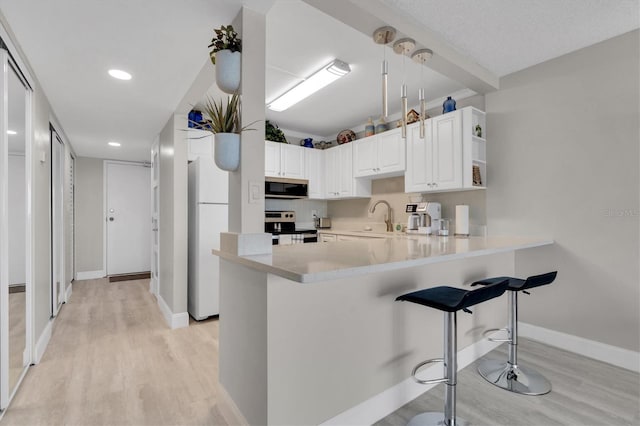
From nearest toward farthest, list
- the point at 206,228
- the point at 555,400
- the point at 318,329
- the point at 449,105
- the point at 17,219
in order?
the point at 318,329 → the point at 555,400 → the point at 17,219 → the point at 449,105 → the point at 206,228

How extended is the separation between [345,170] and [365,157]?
0.42 metres

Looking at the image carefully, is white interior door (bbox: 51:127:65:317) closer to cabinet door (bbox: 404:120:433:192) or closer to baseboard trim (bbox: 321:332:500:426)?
baseboard trim (bbox: 321:332:500:426)

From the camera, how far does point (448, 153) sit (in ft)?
10.2

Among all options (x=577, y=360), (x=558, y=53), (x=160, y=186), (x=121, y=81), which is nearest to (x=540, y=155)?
(x=558, y=53)

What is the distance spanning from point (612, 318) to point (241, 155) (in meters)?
2.94

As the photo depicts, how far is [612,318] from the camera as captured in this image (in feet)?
7.78

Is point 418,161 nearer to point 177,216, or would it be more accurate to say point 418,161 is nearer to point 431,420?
point 431,420

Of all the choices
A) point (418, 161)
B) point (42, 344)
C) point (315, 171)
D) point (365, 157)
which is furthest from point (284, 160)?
point (42, 344)

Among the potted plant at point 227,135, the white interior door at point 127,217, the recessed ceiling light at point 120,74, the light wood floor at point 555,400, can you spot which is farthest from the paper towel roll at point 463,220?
the white interior door at point 127,217

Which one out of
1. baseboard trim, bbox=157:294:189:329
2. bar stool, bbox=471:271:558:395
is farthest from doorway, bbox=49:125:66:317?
bar stool, bbox=471:271:558:395

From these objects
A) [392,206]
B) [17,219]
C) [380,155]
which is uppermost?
[380,155]

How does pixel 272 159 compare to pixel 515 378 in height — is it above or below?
above

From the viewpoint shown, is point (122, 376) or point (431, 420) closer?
point (431, 420)

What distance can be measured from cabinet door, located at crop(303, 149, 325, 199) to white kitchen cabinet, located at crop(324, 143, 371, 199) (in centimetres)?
8
